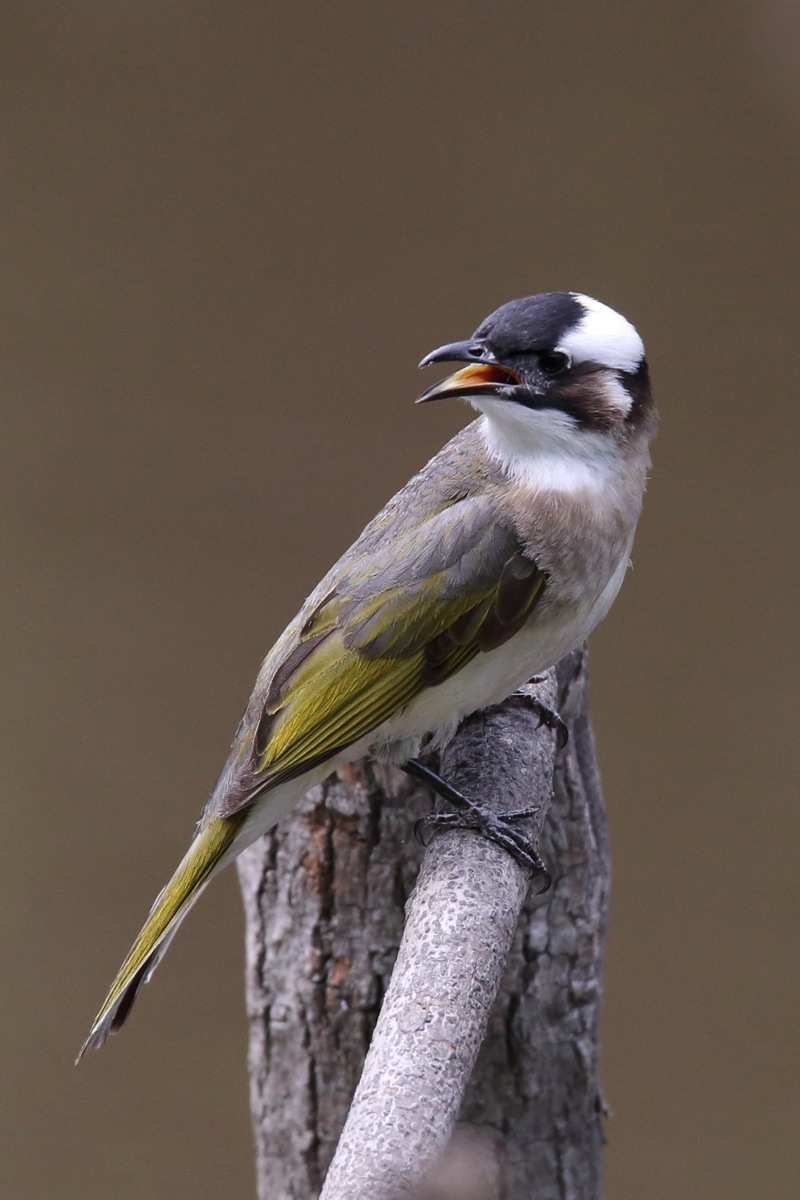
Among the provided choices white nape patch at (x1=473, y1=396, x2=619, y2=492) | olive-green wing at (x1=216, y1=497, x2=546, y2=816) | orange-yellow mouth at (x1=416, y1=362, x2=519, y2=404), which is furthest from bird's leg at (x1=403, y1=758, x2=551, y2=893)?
orange-yellow mouth at (x1=416, y1=362, x2=519, y2=404)

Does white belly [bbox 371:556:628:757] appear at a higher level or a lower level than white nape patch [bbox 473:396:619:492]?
lower

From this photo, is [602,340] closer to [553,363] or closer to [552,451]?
[553,363]

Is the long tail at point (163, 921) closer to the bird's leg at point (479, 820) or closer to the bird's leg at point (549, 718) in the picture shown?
the bird's leg at point (479, 820)

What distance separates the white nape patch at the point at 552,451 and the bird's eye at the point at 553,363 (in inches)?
2.5

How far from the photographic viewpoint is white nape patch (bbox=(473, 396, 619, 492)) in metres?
2.19

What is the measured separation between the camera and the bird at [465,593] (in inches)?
83.3

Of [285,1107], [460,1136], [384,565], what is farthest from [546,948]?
[384,565]

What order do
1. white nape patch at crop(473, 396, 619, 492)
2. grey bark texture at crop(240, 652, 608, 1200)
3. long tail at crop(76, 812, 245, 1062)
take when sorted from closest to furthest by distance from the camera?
long tail at crop(76, 812, 245, 1062), white nape patch at crop(473, 396, 619, 492), grey bark texture at crop(240, 652, 608, 1200)

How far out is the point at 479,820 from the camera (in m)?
2.13

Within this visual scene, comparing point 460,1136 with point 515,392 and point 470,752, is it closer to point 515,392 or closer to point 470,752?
point 470,752

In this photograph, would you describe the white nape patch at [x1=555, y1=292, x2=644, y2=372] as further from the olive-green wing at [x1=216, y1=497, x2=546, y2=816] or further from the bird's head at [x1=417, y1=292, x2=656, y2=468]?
the olive-green wing at [x1=216, y1=497, x2=546, y2=816]

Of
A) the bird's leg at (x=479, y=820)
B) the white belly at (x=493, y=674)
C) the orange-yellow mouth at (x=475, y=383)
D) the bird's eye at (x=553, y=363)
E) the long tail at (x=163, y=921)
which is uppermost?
the bird's eye at (x=553, y=363)

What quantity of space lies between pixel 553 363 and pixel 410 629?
48cm

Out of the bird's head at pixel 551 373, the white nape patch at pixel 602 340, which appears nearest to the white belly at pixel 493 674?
the bird's head at pixel 551 373
